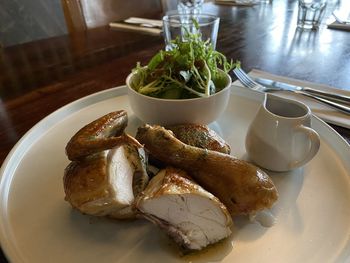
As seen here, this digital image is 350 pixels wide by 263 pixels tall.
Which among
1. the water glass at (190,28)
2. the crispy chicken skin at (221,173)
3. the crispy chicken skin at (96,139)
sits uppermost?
the water glass at (190,28)

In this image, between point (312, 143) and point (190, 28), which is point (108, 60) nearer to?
point (190, 28)

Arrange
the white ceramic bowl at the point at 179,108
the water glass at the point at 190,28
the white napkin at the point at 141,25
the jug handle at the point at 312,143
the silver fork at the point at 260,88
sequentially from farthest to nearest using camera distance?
1. the white napkin at the point at 141,25
2. the water glass at the point at 190,28
3. the silver fork at the point at 260,88
4. the white ceramic bowl at the point at 179,108
5. the jug handle at the point at 312,143

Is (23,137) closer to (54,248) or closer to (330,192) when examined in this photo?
(54,248)

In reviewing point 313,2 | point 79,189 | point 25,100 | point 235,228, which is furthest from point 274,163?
point 313,2

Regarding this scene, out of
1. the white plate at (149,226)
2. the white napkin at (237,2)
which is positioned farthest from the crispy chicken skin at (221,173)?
the white napkin at (237,2)

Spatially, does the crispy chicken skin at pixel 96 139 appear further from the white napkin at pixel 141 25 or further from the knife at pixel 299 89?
the white napkin at pixel 141 25

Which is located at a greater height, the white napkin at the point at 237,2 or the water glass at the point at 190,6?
the water glass at the point at 190,6

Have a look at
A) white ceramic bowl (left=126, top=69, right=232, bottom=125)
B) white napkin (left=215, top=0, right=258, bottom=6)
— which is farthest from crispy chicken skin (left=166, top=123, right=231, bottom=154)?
white napkin (left=215, top=0, right=258, bottom=6)
